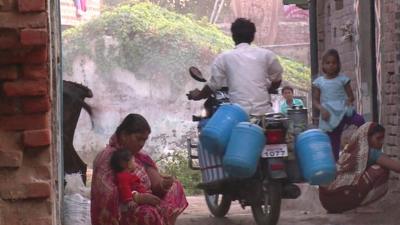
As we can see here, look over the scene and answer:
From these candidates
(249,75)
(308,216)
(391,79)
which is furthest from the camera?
(391,79)

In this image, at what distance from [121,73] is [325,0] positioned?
896 centimetres

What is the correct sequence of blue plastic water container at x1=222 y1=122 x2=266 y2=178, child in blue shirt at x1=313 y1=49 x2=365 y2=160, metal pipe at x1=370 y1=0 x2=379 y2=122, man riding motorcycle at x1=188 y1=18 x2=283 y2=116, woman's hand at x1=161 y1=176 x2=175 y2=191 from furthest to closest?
1. metal pipe at x1=370 y1=0 x2=379 y2=122
2. child in blue shirt at x1=313 y1=49 x2=365 y2=160
3. man riding motorcycle at x1=188 y1=18 x2=283 y2=116
4. blue plastic water container at x1=222 y1=122 x2=266 y2=178
5. woman's hand at x1=161 y1=176 x2=175 y2=191

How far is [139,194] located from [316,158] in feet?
6.51

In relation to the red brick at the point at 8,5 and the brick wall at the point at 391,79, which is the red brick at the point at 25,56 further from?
the brick wall at the point at 391,79

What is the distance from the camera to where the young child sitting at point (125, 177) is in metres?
5.30

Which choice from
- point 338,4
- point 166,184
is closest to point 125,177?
point 166,184

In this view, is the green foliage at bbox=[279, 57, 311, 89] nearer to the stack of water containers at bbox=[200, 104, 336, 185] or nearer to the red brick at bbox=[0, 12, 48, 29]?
the stack of water containers at bbox=[200, 104, 336, 185]

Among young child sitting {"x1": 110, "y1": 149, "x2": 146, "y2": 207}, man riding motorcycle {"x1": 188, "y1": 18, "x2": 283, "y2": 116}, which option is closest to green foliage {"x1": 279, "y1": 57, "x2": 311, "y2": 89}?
man riding motorcycle {"x1": 188, "y1": 18, "x2": 283, "y2": 116}

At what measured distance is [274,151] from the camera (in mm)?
7156

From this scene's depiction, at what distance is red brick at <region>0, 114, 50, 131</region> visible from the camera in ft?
13.5

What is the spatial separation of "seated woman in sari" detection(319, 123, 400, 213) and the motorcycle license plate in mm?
1101

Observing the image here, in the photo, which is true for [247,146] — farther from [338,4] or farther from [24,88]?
[338,4]

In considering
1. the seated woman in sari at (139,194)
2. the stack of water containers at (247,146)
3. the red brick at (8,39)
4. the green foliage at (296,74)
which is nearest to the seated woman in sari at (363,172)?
the stack of water containers at (247,146)

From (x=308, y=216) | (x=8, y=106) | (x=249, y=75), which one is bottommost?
(x=308, y=216)
